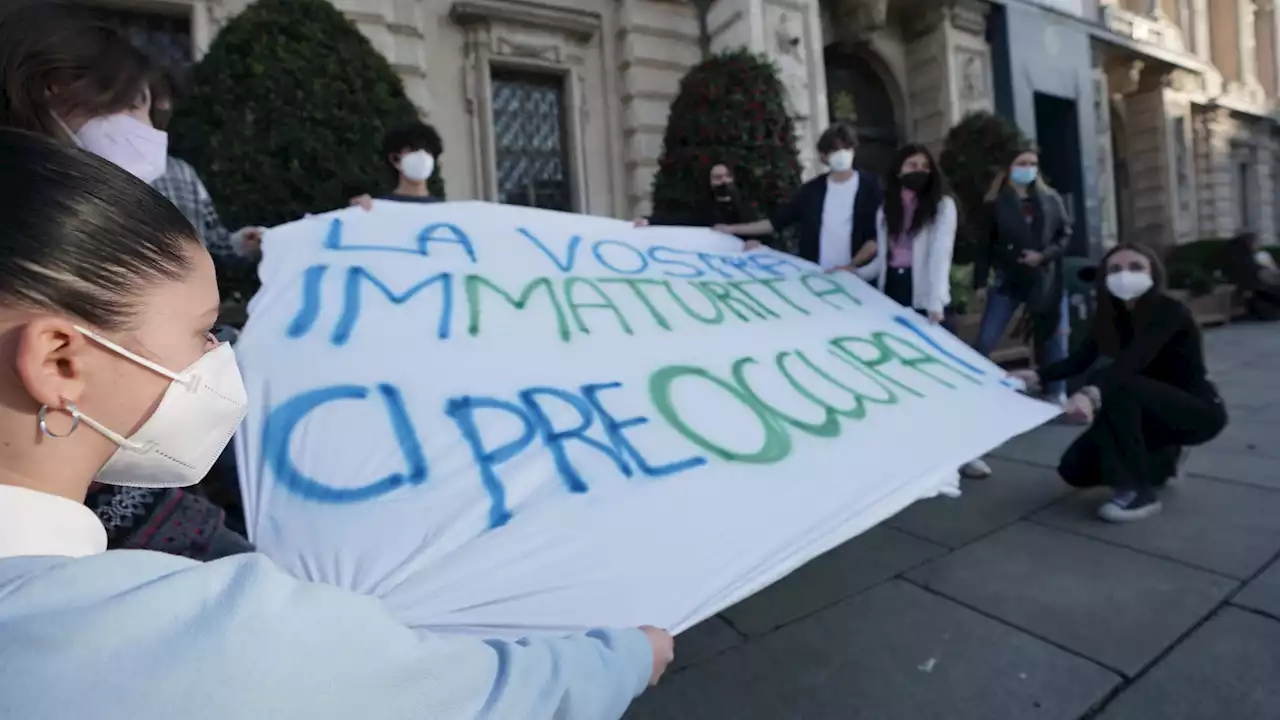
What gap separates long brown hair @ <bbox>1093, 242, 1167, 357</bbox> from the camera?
2.94m

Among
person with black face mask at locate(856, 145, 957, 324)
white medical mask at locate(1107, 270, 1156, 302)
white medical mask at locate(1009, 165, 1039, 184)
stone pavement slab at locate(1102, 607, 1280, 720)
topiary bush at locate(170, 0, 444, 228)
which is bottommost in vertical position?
stone pavement slab at locate(1102, 607, 1280, 720)

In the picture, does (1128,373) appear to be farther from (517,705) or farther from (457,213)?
(517,705)

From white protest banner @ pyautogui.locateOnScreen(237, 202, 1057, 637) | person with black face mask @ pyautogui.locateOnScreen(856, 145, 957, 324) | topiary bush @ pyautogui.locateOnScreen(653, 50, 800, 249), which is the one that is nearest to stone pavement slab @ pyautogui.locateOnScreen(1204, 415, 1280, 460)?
person with black face mask @ pyautogui.locateOnScreen(856, 145, 957, 324)

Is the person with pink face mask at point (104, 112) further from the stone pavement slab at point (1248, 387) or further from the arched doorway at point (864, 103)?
the arched doorway at point (864, 103)

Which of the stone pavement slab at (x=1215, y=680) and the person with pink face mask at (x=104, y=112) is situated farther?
the stone pavement slab at (x=1215, y=680)

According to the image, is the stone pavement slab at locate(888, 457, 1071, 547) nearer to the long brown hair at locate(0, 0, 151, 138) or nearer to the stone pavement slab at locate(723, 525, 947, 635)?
the stone pavement slab at locate(723, 525, 947, 635)

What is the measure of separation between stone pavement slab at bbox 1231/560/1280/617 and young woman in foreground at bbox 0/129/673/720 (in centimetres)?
219

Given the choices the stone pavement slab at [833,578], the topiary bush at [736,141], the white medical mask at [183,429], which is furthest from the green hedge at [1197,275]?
the white medical mask at [183,429]

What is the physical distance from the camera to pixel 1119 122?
709 inches

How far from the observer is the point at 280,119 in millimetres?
4344

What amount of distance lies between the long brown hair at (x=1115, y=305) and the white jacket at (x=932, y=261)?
0.61 m

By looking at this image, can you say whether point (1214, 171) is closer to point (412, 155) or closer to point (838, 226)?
point (838, 226)

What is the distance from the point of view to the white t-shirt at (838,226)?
149 inches

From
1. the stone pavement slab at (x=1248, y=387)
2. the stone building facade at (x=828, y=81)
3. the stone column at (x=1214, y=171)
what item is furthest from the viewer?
the stone column at (x=1214, y=171)
